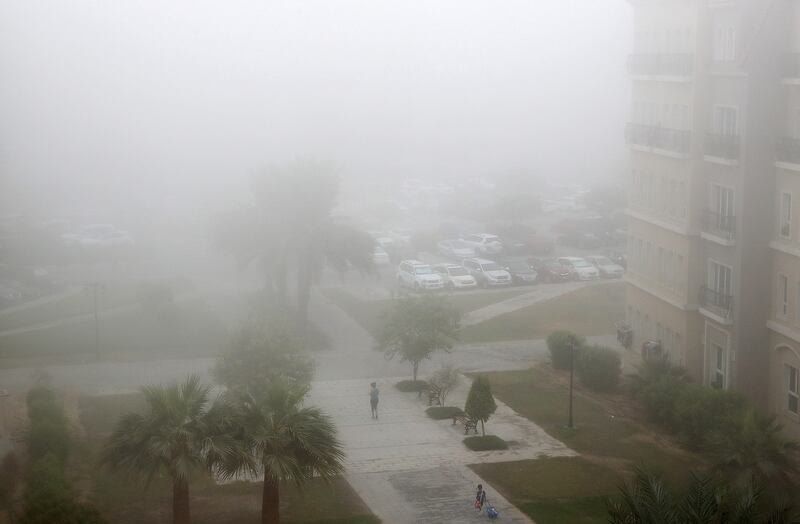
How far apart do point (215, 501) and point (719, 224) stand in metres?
7.89

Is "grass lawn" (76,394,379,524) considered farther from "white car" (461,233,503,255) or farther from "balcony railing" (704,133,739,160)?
"white car" (461,233,503,255)

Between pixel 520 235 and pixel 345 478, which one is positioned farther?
pixel 520 235

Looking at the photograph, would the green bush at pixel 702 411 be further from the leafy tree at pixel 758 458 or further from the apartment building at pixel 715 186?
the leafy tree at pixel 758 458

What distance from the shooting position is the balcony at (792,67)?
47.2 ft

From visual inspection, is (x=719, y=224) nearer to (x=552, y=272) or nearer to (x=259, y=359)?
(x=259, y=359)

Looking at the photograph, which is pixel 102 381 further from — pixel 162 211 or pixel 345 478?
pixel 162 211

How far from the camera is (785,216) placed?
14.7m

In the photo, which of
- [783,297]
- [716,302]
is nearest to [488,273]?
[716,302]

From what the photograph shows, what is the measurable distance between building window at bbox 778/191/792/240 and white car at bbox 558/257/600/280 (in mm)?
13514

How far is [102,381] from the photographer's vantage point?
17844 mm

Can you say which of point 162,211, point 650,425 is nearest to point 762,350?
point 650,425

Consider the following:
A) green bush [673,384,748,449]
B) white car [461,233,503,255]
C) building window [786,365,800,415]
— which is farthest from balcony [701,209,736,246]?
white car [461,233,503,255]

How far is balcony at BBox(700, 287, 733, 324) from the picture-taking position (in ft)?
51.4

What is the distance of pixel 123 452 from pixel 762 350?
28.6 ft
